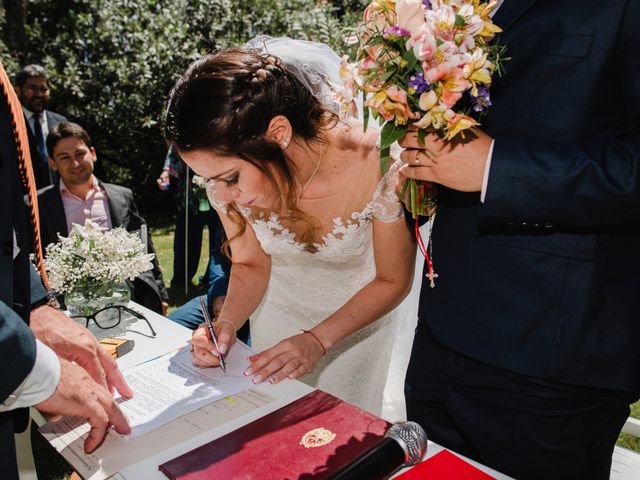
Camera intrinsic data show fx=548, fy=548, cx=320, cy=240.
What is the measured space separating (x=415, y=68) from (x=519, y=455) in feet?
3.33

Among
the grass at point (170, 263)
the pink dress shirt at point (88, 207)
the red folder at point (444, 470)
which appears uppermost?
the red folder at point (444, 470)

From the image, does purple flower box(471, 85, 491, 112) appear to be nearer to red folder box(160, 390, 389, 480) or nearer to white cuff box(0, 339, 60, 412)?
red folder box(160, 390, 389, 480)

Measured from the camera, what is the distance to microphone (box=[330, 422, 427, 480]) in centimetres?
92

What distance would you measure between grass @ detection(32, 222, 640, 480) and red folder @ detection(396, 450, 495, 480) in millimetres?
2555

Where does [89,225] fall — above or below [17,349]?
below

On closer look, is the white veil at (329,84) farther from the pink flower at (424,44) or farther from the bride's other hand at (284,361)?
the bride's other hand at (284,361)

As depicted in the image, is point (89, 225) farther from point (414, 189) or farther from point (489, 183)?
point (489, 183)

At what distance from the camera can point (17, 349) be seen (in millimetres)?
1084

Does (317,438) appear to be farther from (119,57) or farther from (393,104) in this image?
(119,57)

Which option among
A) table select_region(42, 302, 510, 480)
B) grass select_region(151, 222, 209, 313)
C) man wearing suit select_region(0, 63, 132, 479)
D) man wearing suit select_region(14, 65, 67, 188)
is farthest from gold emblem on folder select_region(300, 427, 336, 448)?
man wearing suit select_region(14, 65, 67, 188)

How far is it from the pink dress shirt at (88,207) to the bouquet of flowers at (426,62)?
3721mm

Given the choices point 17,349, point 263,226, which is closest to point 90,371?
point 17,349

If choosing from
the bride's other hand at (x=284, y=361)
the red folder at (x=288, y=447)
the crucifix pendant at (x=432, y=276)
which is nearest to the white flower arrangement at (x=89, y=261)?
the bride's other hand at (x=284, y=361)

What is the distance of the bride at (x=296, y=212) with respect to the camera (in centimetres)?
182
